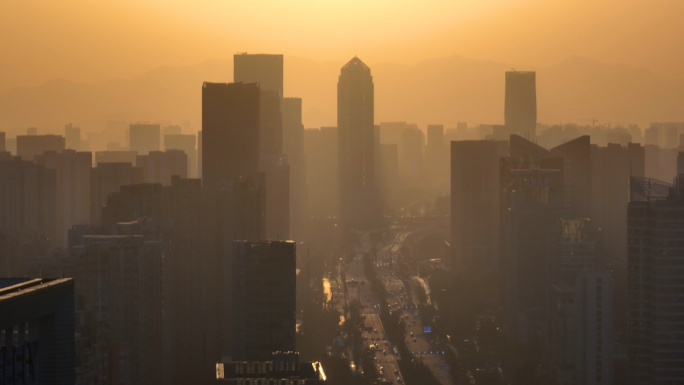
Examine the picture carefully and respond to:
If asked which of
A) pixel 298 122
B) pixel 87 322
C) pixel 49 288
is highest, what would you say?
pixel 298 122

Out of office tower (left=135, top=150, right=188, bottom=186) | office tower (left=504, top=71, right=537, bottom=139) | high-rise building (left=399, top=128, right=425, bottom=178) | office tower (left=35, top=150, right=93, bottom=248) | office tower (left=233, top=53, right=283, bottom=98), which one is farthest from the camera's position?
high-rise building (left=399, top=128, right=425, bottom=178)

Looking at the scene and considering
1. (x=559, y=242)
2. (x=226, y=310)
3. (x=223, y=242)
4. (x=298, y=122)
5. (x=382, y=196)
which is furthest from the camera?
(x=382, y=196)

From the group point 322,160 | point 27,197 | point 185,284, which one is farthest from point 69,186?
point 322,160

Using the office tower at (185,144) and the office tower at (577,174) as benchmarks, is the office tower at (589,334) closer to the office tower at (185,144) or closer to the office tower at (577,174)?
the office tower at (577,174)

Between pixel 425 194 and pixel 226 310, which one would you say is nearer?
pixel 226 310

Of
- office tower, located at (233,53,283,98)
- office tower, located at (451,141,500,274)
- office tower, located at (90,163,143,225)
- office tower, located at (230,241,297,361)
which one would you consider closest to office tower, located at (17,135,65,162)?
office tower, located at (90,163,143,225)

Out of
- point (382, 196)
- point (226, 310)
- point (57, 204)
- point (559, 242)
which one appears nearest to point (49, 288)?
point (226, 310)

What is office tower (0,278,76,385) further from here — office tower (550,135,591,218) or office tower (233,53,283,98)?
office tower (233,53,283,98)

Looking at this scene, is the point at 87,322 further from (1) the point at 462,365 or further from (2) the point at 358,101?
(2) the point at 358,101
